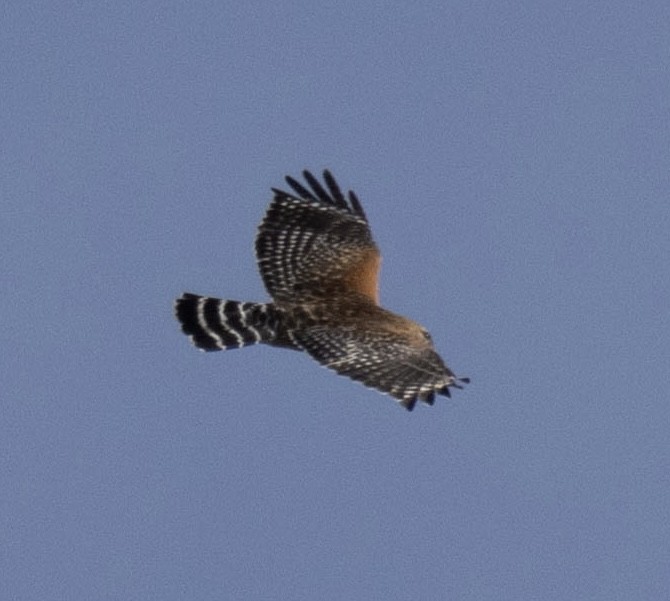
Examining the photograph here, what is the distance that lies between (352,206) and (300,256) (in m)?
0.88

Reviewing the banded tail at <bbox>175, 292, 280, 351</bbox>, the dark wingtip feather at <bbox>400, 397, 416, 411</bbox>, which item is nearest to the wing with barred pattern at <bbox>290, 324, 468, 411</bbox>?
the dark wingtip feather at <bbox>400, 397, 416, 411</bbox>

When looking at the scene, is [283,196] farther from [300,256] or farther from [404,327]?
[404,327]

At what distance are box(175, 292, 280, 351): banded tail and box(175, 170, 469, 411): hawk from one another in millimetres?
12

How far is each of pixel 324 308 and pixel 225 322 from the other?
116 centimetres

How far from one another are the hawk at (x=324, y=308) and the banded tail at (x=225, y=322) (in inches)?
0.5

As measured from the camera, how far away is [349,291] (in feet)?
66.4

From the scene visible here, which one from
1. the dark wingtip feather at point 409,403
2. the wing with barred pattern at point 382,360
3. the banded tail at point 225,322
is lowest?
the dark wingtip feather at point 409,403

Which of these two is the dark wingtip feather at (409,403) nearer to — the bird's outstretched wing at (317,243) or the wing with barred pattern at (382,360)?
the wing with barred pattern at (382,360)

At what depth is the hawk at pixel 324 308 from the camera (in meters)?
18.0

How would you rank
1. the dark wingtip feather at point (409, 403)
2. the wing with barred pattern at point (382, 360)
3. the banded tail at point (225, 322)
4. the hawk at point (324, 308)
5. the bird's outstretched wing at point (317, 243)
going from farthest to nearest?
the bird's outstretched wing at point (317, 243), the banded tail at point (225, 322), the hawk at point (324, 308), the wing with barred pattern at point (382, 360), the dark wingtip feather at point (409, 403)

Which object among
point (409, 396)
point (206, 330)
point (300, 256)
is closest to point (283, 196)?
point (300, 256)

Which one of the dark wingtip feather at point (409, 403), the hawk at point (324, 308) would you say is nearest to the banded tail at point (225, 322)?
the hawk at point (324, 308)

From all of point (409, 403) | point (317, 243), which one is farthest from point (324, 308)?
point (409, 403)

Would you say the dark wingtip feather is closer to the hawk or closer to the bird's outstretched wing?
the hawk
